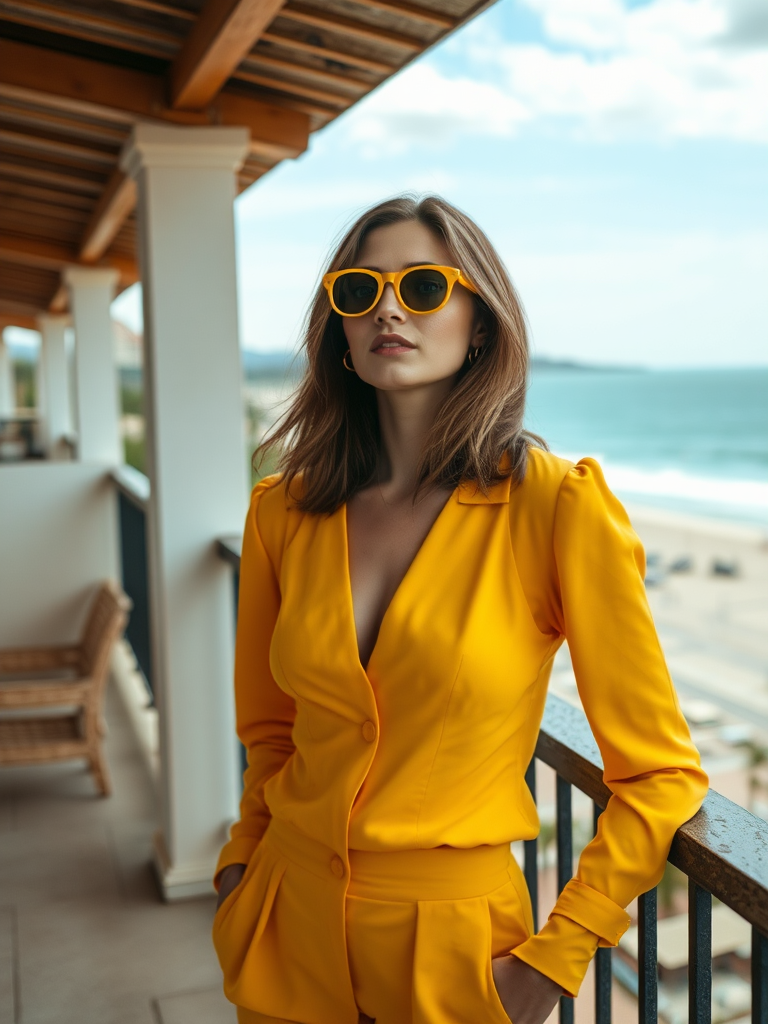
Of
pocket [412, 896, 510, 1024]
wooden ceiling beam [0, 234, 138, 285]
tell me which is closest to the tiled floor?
pocket [412, 896, 510, 1024]

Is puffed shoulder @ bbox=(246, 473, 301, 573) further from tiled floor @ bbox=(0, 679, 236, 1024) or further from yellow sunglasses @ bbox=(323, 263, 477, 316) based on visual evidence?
tiled floor @ bbox=(0, 679, 236, 1024)

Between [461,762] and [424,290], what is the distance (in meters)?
0.62

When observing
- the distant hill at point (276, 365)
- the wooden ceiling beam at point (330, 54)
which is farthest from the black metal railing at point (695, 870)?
the distant hill at point (276, 365)

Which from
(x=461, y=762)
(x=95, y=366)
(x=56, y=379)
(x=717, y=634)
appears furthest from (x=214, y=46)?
(x=717, y=634)

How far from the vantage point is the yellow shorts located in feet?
4.20

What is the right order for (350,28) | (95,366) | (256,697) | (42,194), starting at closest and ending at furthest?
(256,697)
(350,28)
(42,194)
(95,366)

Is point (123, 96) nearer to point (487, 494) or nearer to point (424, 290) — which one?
point (424, 290)

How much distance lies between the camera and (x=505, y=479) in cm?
134

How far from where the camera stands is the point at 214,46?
2.52 metres

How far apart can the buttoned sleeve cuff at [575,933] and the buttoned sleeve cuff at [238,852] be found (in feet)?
1.88

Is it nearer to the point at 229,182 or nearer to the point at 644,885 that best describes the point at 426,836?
the point at 644,885

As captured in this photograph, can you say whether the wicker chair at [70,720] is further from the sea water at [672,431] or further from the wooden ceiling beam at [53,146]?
the sea water at [672,431]

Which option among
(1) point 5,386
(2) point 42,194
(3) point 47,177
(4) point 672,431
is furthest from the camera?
(4) point 672,431

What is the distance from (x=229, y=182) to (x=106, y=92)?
434mm
